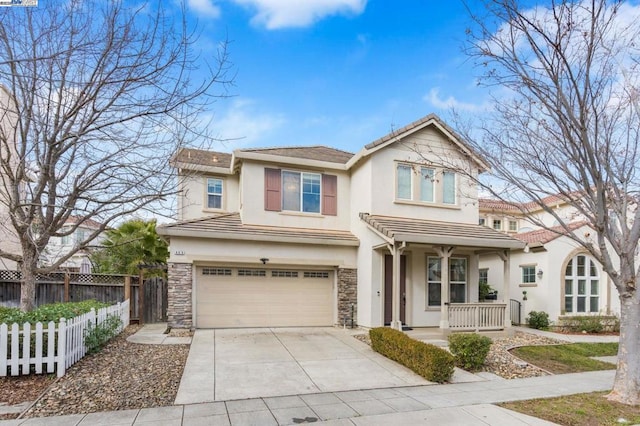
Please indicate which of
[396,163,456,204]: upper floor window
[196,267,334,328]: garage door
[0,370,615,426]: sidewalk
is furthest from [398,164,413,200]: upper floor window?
[0,370,615,426]: sidewalk

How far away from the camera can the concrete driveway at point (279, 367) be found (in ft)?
22.9

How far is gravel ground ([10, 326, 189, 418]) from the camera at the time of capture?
237 inches

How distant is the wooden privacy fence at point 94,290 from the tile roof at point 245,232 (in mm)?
2961

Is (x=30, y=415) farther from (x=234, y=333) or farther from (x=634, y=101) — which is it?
(x=634, y=101)

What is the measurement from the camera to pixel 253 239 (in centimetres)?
1294

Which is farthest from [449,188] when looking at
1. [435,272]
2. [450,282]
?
[450,282]

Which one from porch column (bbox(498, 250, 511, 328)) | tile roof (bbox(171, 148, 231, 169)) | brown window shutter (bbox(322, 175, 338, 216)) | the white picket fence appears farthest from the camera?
brown window shutter (bbox(322, 175, 338, 216))

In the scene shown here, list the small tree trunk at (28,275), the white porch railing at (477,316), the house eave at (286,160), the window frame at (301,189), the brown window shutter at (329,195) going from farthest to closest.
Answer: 1. the brown window shutter at (329,195)
2. the window frame at (301,189)
3. the house eave at (286,160)
4. the white porch railing at (477,316)
5. the small tree trunk at (28,275)

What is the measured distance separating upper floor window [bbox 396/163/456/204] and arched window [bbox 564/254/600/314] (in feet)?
18.4

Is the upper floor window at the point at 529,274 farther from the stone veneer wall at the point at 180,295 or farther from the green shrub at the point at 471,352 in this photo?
the stone veneer wall at the point at 180,295

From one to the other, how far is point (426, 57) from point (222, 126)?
520 centimetres

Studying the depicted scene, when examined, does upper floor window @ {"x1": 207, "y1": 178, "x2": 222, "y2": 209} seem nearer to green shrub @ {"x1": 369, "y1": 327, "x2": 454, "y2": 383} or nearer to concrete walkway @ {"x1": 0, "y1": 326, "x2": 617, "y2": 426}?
green shrub @ {"x1": 369, "y1": 327, "x2": 454, "y2": 383}

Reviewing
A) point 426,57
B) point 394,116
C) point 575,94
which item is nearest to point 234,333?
point 394,116

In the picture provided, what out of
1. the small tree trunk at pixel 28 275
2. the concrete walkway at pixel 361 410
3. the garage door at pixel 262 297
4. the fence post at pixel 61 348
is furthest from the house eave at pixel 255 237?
the concrete walkway at pixel 361 410
